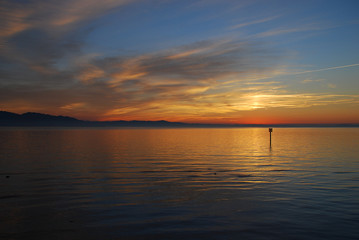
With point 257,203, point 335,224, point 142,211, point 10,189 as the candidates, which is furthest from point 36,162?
point 335,224

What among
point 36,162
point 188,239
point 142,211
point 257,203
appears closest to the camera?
point 188,239

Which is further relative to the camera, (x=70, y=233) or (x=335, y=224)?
(x=335, y=224)

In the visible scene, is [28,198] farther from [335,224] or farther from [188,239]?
[335,224]

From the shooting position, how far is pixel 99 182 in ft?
65.5

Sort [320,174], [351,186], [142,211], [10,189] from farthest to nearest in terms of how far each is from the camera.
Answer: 1. [320,174]
2. [351,186]
3. [10,189]
4. [142,211]

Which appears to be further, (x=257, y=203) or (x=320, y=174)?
(x=320, y=174)

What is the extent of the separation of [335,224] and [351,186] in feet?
29.7

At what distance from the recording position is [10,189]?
17625 mm

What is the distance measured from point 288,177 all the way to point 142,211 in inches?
557

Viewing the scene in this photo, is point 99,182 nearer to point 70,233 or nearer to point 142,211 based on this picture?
point 142,211

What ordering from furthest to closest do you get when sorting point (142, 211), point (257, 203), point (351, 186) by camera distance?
point (351, 186) → point (257, 203) → point (142, 211)

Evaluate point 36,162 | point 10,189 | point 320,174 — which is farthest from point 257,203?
point 36,162

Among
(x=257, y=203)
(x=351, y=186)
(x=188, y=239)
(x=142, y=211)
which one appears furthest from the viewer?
(x=351, y=186)

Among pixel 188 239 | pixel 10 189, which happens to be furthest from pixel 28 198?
pixel 188 239
